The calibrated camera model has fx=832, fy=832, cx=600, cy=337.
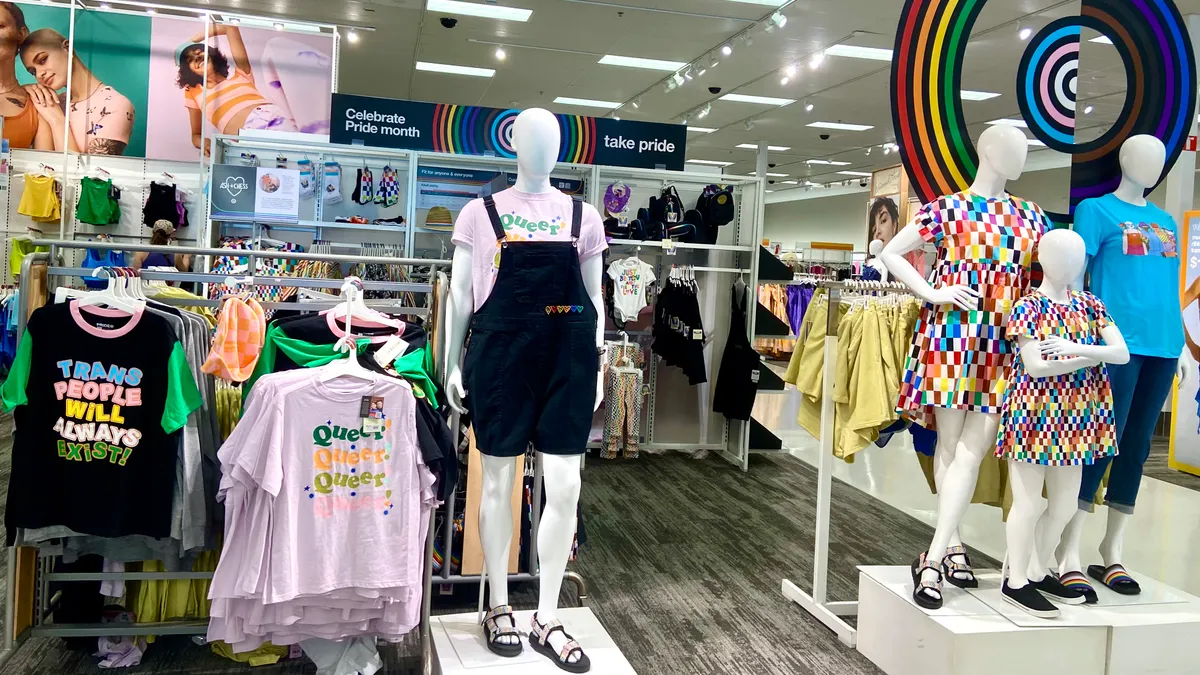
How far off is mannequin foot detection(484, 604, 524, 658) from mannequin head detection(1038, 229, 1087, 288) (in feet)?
6.37

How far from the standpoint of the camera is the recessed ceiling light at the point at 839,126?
12734 mm

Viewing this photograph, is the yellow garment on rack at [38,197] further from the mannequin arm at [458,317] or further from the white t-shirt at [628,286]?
the mannequin arm at [458,317]

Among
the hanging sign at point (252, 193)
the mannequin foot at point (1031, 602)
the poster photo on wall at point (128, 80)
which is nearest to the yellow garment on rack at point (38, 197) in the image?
the poster photo on wall at point (128, 80)

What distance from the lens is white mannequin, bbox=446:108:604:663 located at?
227 cm

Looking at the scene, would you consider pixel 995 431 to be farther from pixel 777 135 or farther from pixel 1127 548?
pixel 777 135

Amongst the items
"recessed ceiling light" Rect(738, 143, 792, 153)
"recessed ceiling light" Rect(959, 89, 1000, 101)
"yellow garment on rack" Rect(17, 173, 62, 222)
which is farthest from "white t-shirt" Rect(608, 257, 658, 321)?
"recessed ceiling light" Rect(738, 143, 792, 153)

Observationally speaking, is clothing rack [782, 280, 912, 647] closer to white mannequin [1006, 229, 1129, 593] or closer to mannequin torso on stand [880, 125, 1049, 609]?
mannequin torso on stand [880, 125, 1049, 609]

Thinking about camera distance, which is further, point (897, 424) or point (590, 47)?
point (590, 47)

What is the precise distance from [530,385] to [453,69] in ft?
31.1

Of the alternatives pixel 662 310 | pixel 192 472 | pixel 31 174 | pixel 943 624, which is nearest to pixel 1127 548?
pixel 943 624

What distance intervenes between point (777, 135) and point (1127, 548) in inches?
421

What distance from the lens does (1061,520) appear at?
108 inches

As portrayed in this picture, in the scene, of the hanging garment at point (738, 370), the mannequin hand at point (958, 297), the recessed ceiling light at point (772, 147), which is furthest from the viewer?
the recessed ceiling light at point (772, 147)

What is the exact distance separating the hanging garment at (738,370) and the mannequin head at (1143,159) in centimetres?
327
